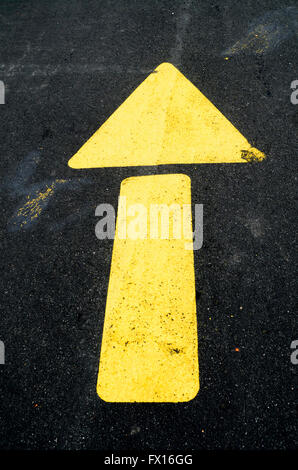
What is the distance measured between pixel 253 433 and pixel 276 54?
359 cm

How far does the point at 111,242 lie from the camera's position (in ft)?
7.84

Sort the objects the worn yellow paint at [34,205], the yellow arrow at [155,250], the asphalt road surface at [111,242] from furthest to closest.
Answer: the worn yellow paint at [34,205], the yellow arrow at [155,250], the asphalt road surface at [111,242]

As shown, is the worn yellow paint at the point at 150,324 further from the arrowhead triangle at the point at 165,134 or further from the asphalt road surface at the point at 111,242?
the arrowhead triangle at the point at 165,134

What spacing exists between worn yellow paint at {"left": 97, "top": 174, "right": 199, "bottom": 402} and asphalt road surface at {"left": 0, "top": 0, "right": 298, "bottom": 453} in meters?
0.06

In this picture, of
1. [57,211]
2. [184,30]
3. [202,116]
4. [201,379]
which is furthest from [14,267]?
[184,30]

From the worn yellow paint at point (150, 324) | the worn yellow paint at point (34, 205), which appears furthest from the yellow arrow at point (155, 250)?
the worn yellow paint at point (34, 205)

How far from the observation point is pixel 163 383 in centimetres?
188

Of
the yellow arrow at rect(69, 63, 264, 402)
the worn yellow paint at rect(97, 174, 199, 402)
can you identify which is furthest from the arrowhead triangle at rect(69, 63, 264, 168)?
the worn yellow paint at rect(97, 174, 199, 402)

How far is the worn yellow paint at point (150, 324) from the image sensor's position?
1882 mm

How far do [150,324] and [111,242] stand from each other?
70 centimetres

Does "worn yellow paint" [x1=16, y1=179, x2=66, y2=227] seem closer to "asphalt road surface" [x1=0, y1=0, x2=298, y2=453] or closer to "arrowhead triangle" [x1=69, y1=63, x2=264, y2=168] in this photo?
"asphalt road surface" [x1=0, y1=0, x2=298, y2=453]

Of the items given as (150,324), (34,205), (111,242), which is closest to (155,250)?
(111,242)

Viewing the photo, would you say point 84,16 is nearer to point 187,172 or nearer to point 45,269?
point 187,172

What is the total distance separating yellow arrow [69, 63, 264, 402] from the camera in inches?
75.4
